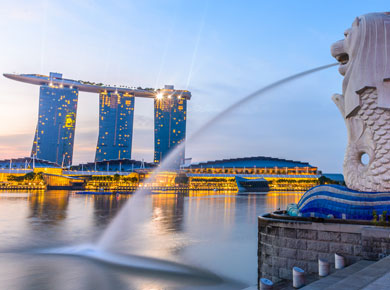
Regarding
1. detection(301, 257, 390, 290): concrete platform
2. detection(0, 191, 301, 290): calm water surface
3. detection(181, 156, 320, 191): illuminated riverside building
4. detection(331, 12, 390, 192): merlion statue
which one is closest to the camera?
detection(301, 257, 390, 290): concrete platform

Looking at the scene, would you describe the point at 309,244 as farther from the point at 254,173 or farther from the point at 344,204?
the point at 254,173

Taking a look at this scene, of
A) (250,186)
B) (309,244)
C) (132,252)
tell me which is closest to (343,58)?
(309,244)

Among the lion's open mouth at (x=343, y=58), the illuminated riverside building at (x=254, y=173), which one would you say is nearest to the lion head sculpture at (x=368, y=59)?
the lion's open mouth at (x=343, y=58)

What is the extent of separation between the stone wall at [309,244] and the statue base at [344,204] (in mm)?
2686

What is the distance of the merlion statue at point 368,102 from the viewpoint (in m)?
16.4

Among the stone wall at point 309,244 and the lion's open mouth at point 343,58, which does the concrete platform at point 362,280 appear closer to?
the stone wall at point 309,244

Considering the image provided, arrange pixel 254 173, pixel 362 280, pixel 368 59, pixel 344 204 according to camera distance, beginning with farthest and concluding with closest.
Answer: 1. pixel 254 173
2. pixel 368 59
3. pixel 344 204
4. pixel 362 280

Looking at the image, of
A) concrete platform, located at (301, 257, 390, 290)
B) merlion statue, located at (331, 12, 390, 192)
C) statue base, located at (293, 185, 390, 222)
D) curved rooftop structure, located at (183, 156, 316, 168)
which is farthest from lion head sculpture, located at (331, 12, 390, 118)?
curved rooftop structure, located at (183, 156, 316, 168)

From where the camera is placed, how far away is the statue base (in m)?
14.0

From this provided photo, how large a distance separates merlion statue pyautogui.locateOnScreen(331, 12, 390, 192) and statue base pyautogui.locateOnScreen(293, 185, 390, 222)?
195cm

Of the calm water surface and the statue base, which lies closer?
the statue base

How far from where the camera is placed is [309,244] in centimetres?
1170

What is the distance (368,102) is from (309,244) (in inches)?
351

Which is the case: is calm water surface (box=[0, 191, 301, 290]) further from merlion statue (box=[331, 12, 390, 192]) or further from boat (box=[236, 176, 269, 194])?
boat (box=[236, 176, 269, 194])
